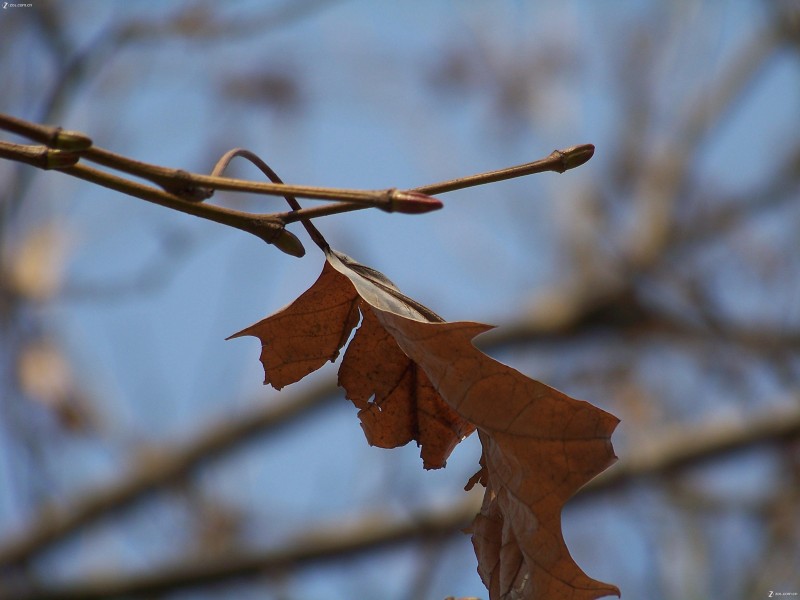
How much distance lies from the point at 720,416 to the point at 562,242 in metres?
1.57

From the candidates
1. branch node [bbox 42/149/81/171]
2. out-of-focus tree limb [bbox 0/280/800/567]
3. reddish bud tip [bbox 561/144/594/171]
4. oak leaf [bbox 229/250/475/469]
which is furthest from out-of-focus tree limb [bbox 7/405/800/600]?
branch node [bbox 42/149/81/171]

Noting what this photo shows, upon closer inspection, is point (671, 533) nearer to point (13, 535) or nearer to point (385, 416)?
point (13, 535)

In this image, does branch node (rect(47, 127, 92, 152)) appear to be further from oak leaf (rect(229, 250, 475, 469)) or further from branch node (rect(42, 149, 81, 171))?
oak leaf (rect(229, 250, 475, 469))

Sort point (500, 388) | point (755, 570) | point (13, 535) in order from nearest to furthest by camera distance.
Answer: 1. point (500, 388)
2. point (755, 570)
3. point (13, 535)

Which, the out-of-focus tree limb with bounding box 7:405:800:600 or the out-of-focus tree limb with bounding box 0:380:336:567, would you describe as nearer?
the out-of-focus tree limb with bounding box 7:405:800:600

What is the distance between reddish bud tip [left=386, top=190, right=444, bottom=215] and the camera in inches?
19.7

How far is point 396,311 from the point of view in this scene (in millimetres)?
651

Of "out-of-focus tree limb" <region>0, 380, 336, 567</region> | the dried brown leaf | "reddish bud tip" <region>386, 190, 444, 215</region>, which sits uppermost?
"out-of-focus tree limb" <region>0, 380, 336, 567</region>

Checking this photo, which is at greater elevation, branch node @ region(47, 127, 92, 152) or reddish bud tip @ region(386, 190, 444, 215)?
branch node @ region(47, 127, 92, 152)

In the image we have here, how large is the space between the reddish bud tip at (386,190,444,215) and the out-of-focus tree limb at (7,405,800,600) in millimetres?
2348

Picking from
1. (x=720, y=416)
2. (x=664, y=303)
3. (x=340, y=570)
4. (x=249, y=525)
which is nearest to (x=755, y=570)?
(x=720, y=416)

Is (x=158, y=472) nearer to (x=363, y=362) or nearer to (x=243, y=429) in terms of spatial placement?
(x=243, y=429)

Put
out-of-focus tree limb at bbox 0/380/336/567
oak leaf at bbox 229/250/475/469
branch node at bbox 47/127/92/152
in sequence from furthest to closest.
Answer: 1. out-of-focus tree limb at bbox 0/380/336/567
2. oak leaf at bbox 229/250/475/469
3. branch node at bbox 47/127/92/152

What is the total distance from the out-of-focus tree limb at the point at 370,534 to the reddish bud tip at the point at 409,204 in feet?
7.70
